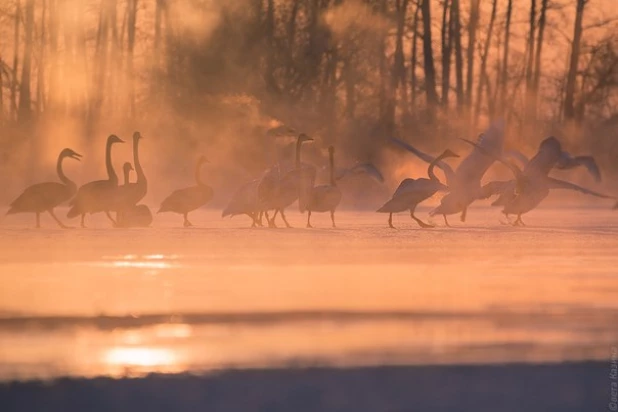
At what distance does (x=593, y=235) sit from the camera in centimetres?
1814

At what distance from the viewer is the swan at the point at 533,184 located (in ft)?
67.6

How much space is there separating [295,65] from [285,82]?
453 mm

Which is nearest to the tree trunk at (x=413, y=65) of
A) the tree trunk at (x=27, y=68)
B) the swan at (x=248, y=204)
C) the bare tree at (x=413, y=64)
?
the bare tree at (x=413, y=64)

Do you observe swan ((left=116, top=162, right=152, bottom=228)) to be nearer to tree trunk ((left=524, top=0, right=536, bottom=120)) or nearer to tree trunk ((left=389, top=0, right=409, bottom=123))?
tree trunk ((left=389, top=0, right=409, bottom=123))

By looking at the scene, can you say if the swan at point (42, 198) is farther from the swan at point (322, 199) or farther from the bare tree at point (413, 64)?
the bare tree at point (413, 64)

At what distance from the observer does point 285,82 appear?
3541 centimetres

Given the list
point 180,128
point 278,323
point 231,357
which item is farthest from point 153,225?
point 180,128

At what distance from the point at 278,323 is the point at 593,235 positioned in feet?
29.9

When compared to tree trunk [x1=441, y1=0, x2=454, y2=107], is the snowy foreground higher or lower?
lower

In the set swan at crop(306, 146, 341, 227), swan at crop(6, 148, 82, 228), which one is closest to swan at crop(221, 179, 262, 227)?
swan at crop(306, 146, 341, 227)

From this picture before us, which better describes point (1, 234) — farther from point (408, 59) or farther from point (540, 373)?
point (408, 59)

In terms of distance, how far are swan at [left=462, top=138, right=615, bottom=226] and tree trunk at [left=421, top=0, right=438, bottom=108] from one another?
12.7m

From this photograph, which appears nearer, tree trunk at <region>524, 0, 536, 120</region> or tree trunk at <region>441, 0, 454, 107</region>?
tree trunk at <region>441, 0, 454, 107</region>

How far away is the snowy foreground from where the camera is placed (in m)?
7.94
